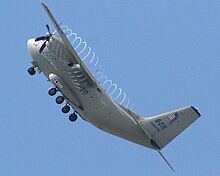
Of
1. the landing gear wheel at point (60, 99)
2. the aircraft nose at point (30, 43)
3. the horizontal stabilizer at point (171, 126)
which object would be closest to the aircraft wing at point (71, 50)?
the landing gear wheel at point (60, 99)

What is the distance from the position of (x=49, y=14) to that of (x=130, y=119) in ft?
40.4

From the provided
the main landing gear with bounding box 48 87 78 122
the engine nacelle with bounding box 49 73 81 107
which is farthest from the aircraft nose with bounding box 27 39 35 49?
the main landing gear with bounding box 48 87 78 122

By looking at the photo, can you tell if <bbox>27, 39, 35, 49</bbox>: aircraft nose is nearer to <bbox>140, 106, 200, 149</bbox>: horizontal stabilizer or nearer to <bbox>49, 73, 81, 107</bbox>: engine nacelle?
<bbox>49, 73, 81, 107</bbox>: engine nacelle

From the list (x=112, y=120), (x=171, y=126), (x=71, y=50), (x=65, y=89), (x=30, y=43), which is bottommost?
(x=171, y=126)

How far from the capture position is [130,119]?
12812cm

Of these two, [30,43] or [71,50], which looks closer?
[71,50]

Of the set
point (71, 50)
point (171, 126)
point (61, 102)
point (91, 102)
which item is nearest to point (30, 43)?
point (71, 50)

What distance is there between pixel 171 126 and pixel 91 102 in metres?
7.86

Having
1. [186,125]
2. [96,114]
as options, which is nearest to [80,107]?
[96,114]

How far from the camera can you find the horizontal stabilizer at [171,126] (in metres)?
128

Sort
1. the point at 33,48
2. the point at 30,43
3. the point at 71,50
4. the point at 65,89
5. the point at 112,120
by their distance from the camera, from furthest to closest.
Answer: the point at 30,43
the point at 33,48
the point at 65,89
the point at 71,50
the point at 112,120

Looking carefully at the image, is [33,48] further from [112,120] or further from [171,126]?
[171,126]

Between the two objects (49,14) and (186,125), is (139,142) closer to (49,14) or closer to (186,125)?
(186,125)

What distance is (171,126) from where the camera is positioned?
5039 inches
